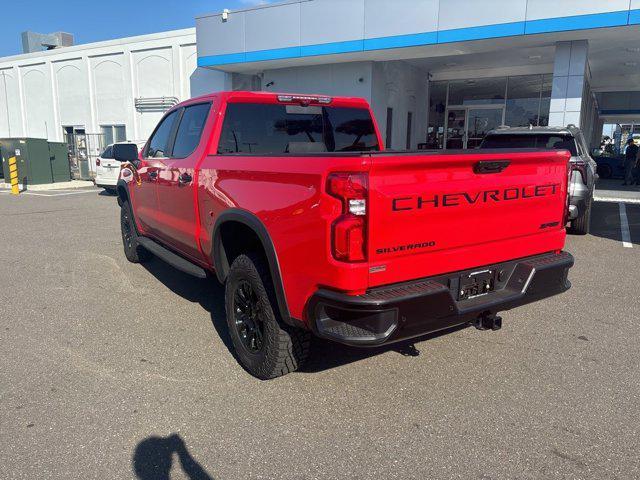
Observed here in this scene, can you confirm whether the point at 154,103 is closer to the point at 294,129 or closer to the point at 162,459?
the point at 294,129

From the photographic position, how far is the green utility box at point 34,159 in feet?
59.2

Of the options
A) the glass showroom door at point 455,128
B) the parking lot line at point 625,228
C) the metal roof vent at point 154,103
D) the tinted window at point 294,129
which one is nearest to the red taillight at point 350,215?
the tinted window at point 294,129

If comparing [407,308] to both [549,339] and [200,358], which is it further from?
[549,339]

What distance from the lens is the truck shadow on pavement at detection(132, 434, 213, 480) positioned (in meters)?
2.49

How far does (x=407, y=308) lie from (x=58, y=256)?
6183mm

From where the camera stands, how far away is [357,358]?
380 cm

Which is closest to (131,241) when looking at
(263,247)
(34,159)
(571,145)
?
(263,247)

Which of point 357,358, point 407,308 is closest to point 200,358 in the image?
point 357,358

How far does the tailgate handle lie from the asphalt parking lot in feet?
4.91

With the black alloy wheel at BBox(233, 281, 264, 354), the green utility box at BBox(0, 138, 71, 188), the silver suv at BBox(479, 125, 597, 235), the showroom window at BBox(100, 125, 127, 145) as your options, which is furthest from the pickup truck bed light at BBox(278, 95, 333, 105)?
the showroom window at BBox(100, 125, 127, 145)

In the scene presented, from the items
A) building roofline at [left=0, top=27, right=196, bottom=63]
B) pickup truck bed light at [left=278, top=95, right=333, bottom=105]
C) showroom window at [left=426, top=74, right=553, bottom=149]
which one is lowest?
pickup truck bed light at [left=278, top=95, right=333, bottom=105]

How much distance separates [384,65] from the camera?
1527 centimetres

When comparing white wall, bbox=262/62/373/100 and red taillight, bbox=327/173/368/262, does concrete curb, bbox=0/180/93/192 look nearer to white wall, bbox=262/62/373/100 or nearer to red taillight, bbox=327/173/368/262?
white wall, bbox=262/62/373/100

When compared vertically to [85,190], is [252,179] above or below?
above
